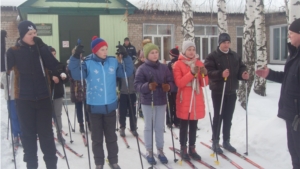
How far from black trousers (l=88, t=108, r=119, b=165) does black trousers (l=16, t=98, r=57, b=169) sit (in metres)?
0.54

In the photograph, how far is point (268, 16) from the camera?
752 inches

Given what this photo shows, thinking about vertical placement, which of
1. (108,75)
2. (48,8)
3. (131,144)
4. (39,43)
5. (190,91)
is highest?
(48,8)

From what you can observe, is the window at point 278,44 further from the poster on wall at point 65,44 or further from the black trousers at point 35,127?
the black trousers at point 35,127

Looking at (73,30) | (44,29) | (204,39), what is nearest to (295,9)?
(73,30)

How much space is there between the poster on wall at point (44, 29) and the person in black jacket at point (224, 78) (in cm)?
951

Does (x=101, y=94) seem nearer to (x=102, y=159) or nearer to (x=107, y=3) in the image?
(x=102, y=159)

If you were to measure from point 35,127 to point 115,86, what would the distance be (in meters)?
1.15

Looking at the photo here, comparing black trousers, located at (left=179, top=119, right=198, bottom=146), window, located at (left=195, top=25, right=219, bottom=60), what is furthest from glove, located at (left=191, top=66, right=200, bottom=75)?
window, located at (left=195, top=25, right=219, bottom=60)

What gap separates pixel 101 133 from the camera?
4.03m

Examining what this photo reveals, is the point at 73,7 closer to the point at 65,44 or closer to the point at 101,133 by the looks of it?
the point at 65,44

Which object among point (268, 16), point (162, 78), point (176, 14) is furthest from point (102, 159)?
point (268, 16)

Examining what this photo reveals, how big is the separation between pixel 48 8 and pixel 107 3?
2.44 m

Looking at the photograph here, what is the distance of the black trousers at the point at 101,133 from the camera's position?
3996 millimetres

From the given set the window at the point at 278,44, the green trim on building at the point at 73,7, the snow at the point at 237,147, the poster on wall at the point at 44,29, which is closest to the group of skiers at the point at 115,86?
the snow at the point at 237,147
